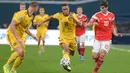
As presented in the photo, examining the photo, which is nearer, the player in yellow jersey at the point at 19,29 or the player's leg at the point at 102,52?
the player in yellow jersey at the point at 19,29

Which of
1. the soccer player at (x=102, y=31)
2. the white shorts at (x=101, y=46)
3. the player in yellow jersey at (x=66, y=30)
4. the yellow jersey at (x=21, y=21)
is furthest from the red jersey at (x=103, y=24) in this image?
the yellow jersey at (x=21, y=21)

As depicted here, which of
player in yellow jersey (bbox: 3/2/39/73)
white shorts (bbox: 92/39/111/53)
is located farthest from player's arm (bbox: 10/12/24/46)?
white shorts (bbox: 92/39/111/53)

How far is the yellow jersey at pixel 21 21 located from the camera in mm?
13258

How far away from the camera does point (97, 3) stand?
1702 inches

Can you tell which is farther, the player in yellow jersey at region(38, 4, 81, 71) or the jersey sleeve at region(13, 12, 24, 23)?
the player in yellow jersey at region(38, 4, 81, 71)

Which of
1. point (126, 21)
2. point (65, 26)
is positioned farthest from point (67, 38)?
point (126, 21)

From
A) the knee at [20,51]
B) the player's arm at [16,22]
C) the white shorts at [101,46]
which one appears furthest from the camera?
the white shorts at [101,46]

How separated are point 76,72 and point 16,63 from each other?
10.2ft

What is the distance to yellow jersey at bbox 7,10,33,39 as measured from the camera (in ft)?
43.5

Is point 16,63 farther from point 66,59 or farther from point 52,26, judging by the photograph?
point 52,26

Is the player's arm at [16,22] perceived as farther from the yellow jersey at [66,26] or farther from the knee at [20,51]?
the yellow jersey at [66,26]

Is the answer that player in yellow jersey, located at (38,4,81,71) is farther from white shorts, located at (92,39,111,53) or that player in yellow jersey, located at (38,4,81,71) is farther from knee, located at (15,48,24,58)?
knee, located at (15,48,24,58)

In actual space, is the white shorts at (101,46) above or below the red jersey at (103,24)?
below

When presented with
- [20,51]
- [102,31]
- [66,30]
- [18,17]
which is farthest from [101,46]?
[18,17]
